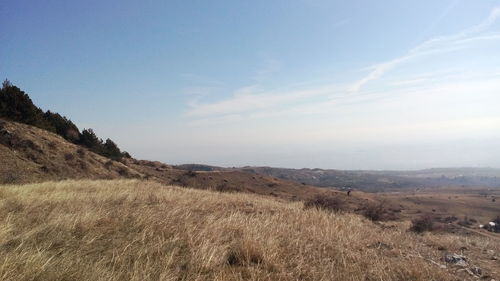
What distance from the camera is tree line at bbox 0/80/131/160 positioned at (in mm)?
30453

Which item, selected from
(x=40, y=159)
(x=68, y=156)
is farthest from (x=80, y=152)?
(x=40, y=159)

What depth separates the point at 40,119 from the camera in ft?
109

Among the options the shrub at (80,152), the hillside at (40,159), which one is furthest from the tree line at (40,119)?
the shrub at (80,152)

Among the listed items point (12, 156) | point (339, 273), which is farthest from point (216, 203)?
point (12, 156)

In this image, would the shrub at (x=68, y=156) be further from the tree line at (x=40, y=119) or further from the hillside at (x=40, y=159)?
the tree line at (x=40, y=119)

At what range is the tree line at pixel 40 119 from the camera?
30453 mm

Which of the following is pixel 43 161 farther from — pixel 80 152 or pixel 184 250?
pixel 184 250

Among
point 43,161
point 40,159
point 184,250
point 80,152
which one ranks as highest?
point 80,152

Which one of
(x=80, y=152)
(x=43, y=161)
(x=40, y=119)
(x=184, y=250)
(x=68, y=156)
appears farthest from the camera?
(x=40, y=119)

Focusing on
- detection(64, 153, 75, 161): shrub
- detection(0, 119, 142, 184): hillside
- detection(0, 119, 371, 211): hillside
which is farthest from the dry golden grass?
detection(64, 153, 75, 161): shrub

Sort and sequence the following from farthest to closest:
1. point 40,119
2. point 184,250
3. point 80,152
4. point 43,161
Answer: point 40,119, point 80,152, point 43,161, point 184,250

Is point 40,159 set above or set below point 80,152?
below

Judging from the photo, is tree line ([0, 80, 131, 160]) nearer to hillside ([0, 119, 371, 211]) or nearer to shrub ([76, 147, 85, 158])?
hillside ([0, 119, 371, 211])

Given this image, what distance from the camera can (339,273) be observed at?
4.62 meters
